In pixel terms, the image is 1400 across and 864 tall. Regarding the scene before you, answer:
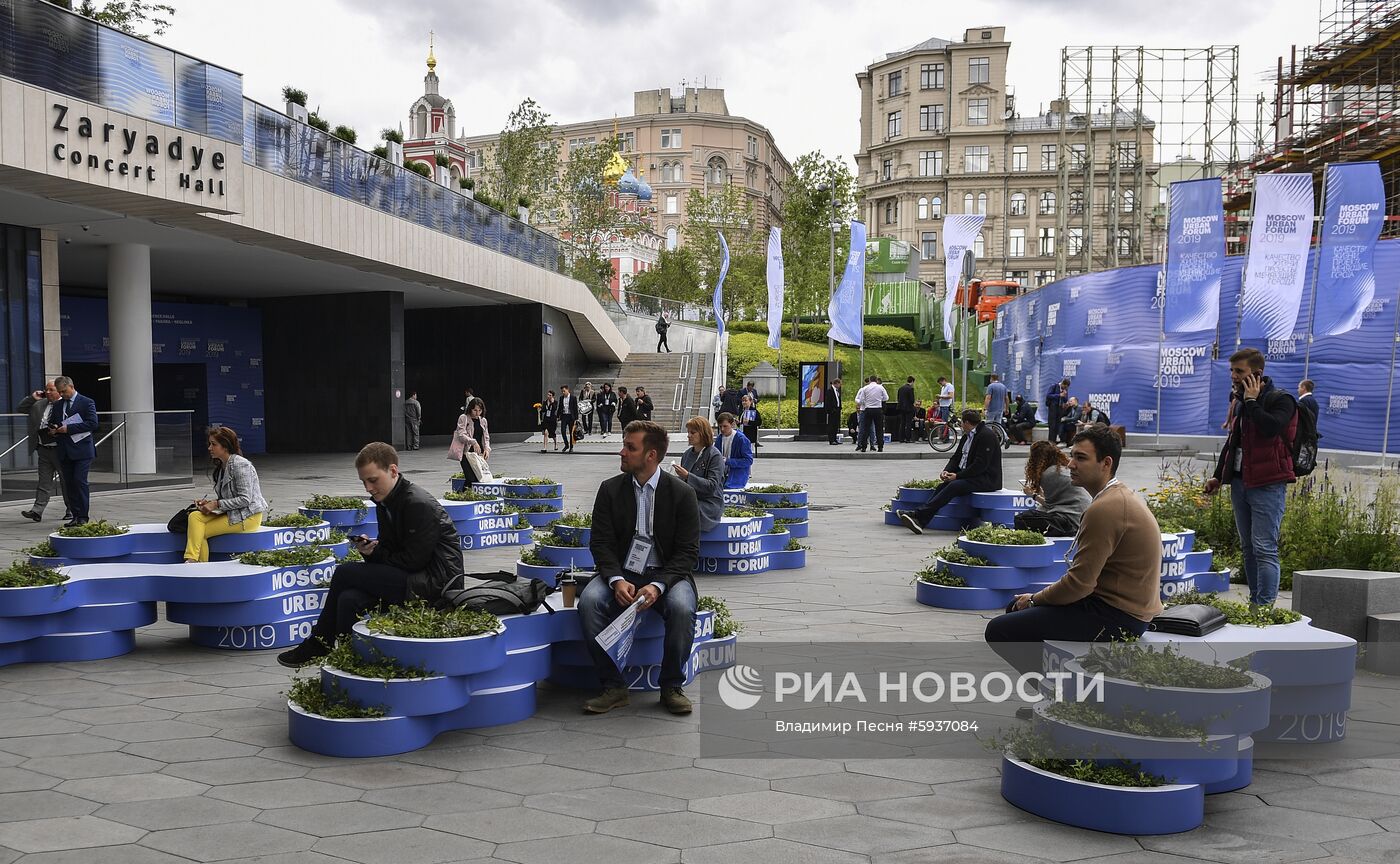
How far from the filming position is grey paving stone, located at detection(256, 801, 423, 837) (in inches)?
160

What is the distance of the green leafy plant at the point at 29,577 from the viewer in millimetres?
6546

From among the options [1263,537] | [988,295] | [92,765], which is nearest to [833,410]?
[1263,537]

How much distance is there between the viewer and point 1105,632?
5.05m

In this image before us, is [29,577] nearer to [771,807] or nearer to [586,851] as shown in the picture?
[586,851]

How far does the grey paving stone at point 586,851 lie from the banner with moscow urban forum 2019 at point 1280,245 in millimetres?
20631

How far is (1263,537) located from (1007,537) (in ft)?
6.41

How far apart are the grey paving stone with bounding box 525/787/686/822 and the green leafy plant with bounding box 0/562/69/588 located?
12.9 ft

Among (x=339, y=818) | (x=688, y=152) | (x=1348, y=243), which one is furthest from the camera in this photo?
(x=688, y=152)

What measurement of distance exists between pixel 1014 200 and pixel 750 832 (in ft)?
293

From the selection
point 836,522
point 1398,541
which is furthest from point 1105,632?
point 836,522

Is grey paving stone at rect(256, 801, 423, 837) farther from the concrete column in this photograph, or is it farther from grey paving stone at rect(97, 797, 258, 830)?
the concrete column

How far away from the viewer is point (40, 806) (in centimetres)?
426

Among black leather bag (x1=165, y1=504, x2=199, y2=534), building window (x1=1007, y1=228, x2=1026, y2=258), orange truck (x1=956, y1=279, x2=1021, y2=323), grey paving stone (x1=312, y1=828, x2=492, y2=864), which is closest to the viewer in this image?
grey paving stone (x1=312, y1=828, x2=492, y2=864)

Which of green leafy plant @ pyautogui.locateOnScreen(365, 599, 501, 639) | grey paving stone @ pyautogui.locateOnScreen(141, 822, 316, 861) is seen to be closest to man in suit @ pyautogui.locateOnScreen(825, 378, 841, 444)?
green leafy plant @ pyautogui.locateOnScreen(365, 599, 501, 639)
